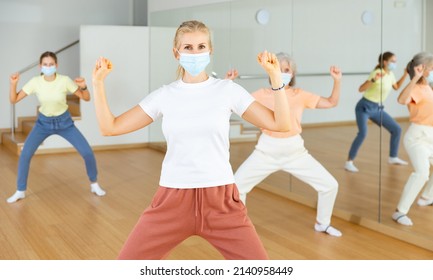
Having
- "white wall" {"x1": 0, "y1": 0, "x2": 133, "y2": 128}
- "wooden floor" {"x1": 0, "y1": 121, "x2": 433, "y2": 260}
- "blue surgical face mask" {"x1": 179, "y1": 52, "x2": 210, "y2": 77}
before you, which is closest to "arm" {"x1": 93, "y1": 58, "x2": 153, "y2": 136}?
"blue surgical face mask" {"x1": 179, "y1": 52, "x2": 210, "y2": 77}

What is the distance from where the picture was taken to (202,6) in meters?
6.93

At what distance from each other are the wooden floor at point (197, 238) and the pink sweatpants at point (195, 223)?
5.03 ft

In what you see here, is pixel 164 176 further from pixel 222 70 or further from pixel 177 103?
pixel 222 70

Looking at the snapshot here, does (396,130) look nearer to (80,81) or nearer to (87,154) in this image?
(80,81)

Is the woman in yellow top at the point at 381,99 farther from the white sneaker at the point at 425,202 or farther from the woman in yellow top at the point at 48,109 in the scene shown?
the woman in yellow top at the point at 48,109

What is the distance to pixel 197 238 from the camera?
423 cm

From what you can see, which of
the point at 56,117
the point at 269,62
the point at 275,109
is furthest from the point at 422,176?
the point at 56,117

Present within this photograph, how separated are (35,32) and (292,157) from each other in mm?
5732

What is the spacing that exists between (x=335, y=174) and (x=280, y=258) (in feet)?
4.53

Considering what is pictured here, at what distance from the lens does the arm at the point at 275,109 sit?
2.28 m

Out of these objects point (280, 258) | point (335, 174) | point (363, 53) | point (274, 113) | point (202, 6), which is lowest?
point (280, 258)

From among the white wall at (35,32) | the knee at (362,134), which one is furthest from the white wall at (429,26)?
the white wall at (35,32)

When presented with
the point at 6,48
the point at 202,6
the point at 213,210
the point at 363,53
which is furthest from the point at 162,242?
the point at 6,48

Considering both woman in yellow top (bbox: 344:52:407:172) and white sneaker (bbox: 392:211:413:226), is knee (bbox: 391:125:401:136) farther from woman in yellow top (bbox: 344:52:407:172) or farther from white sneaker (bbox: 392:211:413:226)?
white sneaker (bbox: 392:211:413:226)
